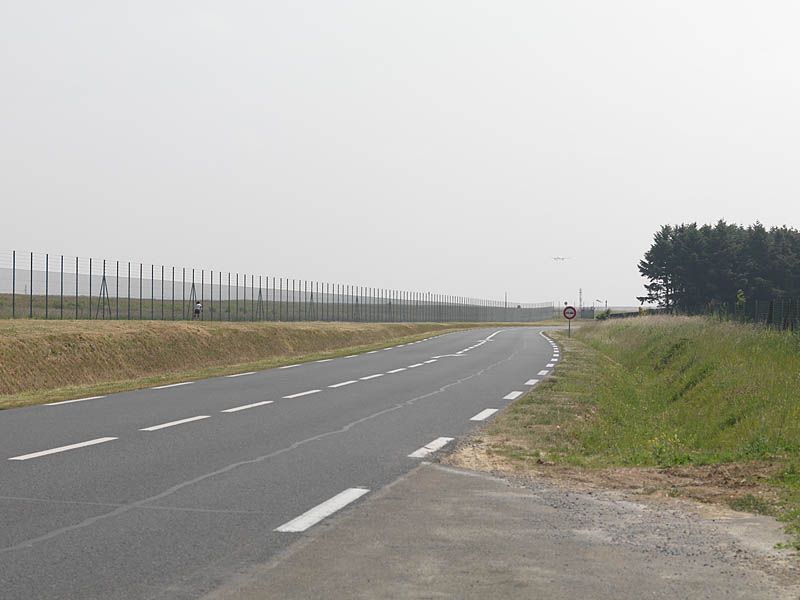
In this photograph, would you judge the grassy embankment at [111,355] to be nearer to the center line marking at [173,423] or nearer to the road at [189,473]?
the road at [189,473]

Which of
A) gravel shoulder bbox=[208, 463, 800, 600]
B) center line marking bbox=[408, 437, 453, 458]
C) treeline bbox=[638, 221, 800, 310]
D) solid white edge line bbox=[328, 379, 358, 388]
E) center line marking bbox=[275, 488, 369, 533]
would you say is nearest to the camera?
gravel shoulder bbox=[208, 463, 800, 600]

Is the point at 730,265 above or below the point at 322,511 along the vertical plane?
above

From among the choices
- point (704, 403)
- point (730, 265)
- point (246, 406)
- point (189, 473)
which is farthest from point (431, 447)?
point (730, 265)

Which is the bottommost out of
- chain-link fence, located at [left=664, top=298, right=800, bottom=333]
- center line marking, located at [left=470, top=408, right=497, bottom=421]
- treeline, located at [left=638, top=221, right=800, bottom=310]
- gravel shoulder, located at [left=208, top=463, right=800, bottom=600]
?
center line marking, located at [left=470, top=408, right=497, bottom=421]

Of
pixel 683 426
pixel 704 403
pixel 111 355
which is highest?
pixel 111 355

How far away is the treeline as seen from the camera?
318ft

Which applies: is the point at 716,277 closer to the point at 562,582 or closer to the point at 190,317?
the point at 190,317

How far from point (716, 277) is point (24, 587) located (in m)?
→ 99.8

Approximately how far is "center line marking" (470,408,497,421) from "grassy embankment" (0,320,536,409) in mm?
7296

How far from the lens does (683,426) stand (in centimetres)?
1334

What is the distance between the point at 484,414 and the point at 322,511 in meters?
7.32

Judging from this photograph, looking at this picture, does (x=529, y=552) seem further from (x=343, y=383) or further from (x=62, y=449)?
(x=343, y=383)

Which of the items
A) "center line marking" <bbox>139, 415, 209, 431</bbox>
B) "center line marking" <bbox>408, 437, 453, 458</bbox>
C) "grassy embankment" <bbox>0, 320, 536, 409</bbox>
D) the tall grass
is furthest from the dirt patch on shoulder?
"grassy embankment" <bbox>0, 320, 536, 409</bbox>

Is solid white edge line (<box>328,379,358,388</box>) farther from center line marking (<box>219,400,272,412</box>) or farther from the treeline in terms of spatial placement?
the treeline
